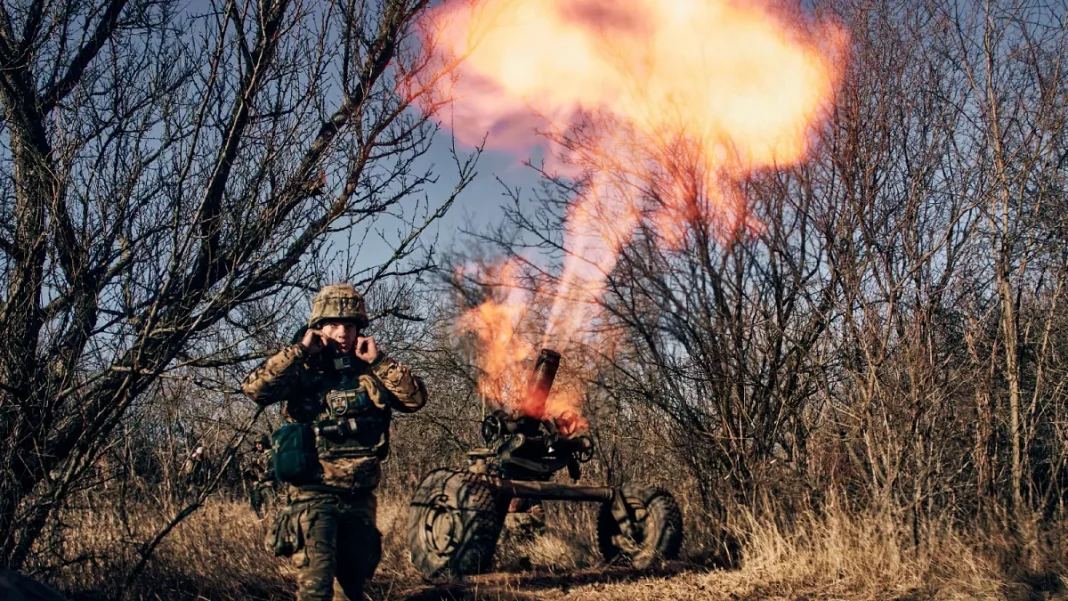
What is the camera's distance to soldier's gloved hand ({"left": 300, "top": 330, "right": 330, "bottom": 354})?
5.25 metres

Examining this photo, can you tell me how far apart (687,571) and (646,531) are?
0.96 meters

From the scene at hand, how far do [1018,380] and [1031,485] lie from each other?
3.61 feet

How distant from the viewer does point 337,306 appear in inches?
212

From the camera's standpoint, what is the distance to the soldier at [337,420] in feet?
16.7

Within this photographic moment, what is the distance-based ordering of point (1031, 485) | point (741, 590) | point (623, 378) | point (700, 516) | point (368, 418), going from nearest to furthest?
point (368, 418), point (741, 590), point (1031, 485), point (700, 516), point (623, 378)

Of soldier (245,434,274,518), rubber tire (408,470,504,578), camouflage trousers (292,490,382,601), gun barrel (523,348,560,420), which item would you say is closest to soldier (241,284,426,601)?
camouflage trousers (292,490,382,601)

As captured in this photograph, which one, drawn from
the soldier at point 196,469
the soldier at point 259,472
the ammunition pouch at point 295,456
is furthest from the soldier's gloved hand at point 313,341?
the soldier at point 259,472

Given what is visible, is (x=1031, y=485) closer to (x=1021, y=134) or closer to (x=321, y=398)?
(x=1021, y=134)

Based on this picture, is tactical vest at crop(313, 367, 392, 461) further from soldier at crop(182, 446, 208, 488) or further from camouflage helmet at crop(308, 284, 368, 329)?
soldier at crop(182, 446, 208, 488)

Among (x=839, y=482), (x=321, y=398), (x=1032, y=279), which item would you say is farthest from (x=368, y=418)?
(x=1032, y=279)

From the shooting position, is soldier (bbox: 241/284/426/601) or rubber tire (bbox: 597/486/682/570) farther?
rubber tire (bbox: 597/486/682/570)

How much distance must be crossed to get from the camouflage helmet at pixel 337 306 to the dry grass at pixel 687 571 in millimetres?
1880

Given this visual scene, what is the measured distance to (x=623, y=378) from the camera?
11.4m

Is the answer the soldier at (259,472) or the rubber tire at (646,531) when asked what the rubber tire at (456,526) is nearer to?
the soldier at (259,472)
